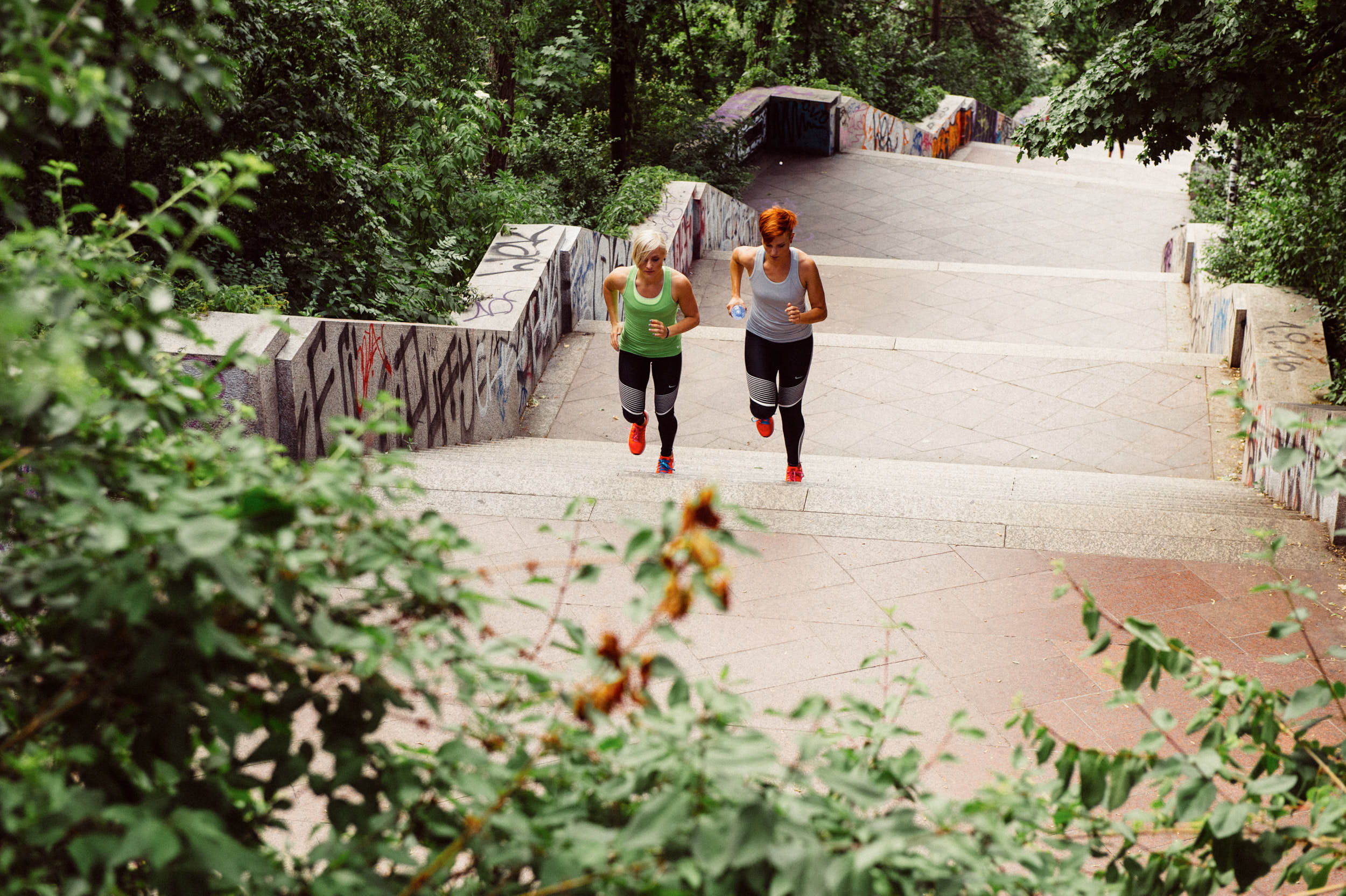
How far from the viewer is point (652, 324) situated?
19.8 feet

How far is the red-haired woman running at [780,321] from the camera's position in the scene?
19.4ft

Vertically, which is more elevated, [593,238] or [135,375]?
[135,375]

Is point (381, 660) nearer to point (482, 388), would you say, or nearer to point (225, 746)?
point (225, 746)

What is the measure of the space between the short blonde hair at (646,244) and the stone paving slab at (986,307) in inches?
213

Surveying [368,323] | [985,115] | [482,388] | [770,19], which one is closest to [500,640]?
[368,323]

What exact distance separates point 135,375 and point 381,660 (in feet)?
2.24

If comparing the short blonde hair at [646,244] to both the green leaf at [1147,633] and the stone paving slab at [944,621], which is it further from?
the green leaf at [1147,633]

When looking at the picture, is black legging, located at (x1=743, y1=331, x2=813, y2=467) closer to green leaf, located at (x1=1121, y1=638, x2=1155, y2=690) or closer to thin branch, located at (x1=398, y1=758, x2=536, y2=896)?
green leaf, located at (x1=1121, y1=638, x2=1155, y2=690)

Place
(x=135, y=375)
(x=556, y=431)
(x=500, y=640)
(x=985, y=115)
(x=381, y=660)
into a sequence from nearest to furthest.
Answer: (x=381, y=660), (x=500, y=640), (x=135, y=375), (x=556, y=431), (x=985, y=115)

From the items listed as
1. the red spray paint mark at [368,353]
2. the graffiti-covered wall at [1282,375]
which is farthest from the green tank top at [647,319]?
the graffiti-covered wall at [1282,375]

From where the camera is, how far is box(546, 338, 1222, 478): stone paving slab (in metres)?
8.30

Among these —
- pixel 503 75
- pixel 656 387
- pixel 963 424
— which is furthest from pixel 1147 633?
pixel 503 75

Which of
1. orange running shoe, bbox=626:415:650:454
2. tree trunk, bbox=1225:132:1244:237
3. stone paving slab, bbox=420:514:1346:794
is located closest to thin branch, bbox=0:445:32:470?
stone paving slab, bbox=420:514:1346:794

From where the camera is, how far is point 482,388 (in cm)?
812
